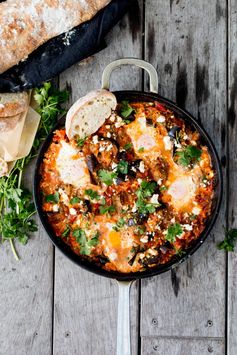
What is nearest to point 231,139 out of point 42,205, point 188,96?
point 188,96

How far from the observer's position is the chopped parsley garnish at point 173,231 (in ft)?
9.22

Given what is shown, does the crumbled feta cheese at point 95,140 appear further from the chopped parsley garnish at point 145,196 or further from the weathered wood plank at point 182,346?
the weathered wood plank at point 182,346

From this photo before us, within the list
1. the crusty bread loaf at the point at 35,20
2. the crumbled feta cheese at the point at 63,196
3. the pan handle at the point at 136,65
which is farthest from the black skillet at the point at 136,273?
the crusty bread loaf at the point at 35,20

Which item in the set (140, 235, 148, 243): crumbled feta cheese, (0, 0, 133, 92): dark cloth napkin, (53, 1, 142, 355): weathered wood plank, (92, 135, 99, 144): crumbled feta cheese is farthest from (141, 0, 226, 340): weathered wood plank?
(92, 135, 99, 144): crumbled feta cheese

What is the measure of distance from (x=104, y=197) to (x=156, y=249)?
1.12 ft

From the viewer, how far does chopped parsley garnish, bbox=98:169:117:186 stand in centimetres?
283

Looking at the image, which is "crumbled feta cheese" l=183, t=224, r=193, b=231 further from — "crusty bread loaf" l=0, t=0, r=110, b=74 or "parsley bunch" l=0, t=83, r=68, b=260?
"crusty bread loaf" l=0, t=0, r=110, b=74

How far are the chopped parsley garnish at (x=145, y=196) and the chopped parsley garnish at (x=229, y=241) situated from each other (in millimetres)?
438

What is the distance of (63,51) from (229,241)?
1.24m

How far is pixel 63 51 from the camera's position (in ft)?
9.90

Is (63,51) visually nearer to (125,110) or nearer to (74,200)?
(125,110)

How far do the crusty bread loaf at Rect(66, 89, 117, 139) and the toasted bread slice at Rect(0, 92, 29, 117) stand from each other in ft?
1.05

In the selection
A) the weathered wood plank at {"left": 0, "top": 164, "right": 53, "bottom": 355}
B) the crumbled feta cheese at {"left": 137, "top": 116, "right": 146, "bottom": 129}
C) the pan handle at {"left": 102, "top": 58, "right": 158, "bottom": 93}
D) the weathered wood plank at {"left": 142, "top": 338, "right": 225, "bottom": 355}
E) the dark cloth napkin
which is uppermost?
the dark cloth napkin

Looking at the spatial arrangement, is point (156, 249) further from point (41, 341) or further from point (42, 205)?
point (41, 341)
